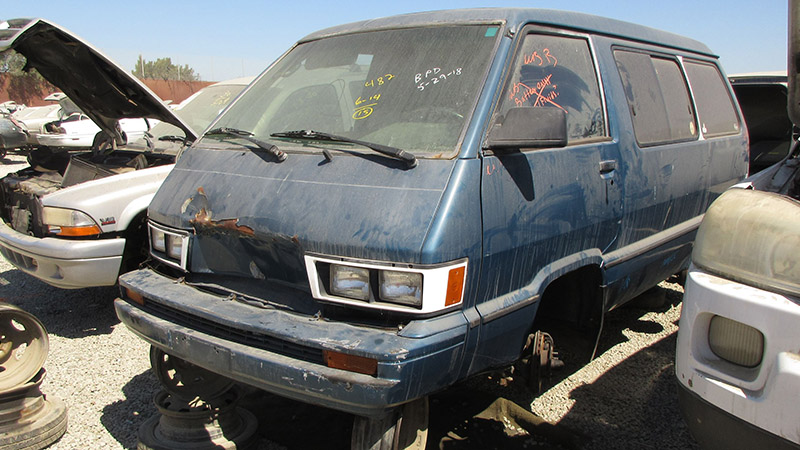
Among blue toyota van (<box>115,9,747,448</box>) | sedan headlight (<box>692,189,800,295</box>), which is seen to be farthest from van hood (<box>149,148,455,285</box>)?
sedan headlight (<box>692,189,800,295</box>)

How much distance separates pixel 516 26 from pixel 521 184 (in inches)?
31.4

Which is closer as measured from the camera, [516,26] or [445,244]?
[445,244]

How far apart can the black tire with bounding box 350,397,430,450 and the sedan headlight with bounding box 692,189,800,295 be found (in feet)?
4.04

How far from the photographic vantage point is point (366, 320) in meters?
2.33

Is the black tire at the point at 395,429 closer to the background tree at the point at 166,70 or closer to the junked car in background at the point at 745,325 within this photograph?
the junked car in background at the point at 745,325

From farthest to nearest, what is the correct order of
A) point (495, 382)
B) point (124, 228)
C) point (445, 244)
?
point (124, 228)
point (495, 382)
point (445, 244)

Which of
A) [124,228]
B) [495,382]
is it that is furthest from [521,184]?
[124,228]

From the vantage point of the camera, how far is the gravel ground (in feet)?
10.3

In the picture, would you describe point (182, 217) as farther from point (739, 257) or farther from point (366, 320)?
point (739, 257)

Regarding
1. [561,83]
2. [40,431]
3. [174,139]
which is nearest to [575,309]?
[561,83]

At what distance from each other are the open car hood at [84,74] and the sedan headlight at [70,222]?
1.01 meters

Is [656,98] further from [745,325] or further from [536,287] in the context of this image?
[745,325]

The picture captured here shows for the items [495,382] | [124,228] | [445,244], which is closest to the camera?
[445,244]

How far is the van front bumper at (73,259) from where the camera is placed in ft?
13.8
